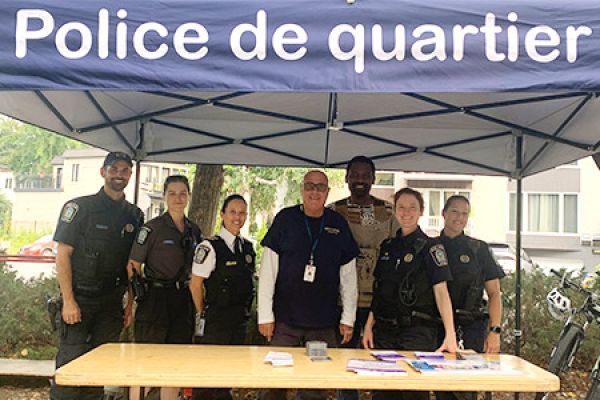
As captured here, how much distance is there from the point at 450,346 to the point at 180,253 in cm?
181

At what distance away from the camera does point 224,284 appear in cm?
339

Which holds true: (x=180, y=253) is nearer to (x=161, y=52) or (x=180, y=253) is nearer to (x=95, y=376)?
(x=95, y=376)

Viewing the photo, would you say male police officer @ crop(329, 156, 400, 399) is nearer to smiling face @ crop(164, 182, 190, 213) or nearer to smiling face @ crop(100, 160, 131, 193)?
smiling face @ crop(164, 182, 190, 213)

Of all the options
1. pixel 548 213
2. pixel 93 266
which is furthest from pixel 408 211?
pixel 548 213

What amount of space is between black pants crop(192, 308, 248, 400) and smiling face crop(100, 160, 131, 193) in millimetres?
1042

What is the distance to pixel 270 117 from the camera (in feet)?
A: 14.2

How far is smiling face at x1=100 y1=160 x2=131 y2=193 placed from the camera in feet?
11.5

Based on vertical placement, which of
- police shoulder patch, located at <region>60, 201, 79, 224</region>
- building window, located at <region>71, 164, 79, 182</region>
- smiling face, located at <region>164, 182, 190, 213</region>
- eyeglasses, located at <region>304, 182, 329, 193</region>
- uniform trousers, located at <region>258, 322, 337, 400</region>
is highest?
building window, located at <region>71, 164, 79, 182</region>

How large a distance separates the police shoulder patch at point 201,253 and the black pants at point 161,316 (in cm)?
35

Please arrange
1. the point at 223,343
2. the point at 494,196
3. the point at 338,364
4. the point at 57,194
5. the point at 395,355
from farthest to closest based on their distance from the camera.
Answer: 1. the point at 57,194
2. the point at 494,196
3. the point at 223,343
4. the point at 395,355
5. the point at 338,364

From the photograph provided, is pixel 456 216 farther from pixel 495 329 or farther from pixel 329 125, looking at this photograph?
pixel 329 125

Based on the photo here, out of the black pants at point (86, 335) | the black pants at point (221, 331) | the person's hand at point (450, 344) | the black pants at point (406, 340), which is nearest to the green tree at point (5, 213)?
the black pants at point (86, 335)

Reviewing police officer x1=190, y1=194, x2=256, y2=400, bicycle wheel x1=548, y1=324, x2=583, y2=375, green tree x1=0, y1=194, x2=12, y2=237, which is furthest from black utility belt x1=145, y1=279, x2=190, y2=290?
green tree x1=0, y1=194, x2=12, y2=237

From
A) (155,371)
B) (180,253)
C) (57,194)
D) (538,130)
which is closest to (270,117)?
(180,253)
